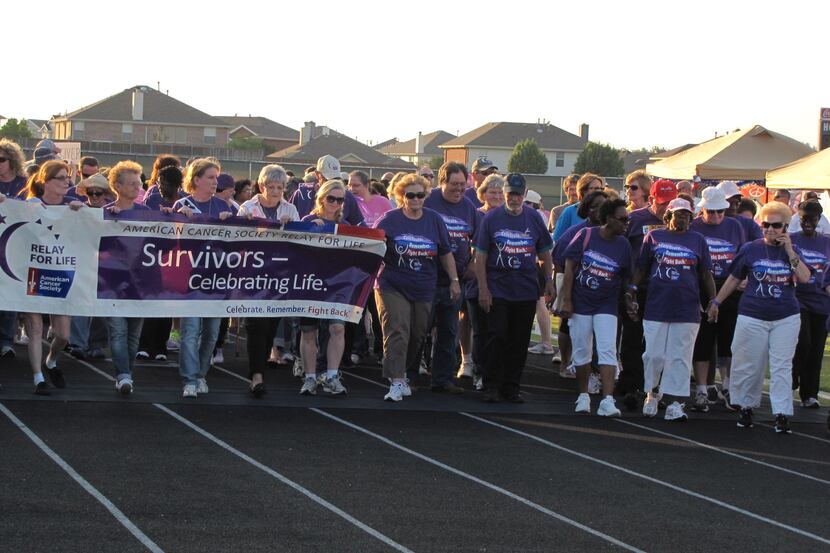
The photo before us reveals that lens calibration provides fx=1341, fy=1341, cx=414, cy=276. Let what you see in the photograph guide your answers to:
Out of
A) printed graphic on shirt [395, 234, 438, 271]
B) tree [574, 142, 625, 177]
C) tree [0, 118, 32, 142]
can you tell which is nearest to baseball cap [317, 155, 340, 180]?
printed graphic on shirt [395, 234, 438, 271]

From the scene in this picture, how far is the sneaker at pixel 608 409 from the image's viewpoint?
11.3m

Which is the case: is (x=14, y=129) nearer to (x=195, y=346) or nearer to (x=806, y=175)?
(x=806, y=175)

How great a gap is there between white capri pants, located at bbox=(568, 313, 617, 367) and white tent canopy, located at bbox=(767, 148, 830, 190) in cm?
946

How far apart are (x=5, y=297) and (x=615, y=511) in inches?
209

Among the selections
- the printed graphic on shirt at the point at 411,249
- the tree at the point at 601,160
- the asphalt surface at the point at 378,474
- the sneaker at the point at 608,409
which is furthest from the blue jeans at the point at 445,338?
the tree at the point at 601,160

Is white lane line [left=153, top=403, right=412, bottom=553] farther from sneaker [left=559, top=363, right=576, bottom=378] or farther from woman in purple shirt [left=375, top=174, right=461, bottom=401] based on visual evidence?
sneaker [left=559, top=363, right=576, bottom=378]

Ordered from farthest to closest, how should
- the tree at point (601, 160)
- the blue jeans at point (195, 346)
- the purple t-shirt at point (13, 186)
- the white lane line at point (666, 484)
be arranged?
the tree at point (601, 160) < the purple t-shirt at point (13, 186) < the blue jeans at point (195, 346) < the white lane line at point (666, 484)

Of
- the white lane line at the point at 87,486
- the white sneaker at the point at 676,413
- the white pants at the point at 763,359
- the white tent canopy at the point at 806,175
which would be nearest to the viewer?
the white lane line at the point at 87,486

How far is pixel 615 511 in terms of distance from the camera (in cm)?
795

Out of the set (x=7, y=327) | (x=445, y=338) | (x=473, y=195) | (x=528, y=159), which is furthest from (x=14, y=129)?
(x=445, y=338)

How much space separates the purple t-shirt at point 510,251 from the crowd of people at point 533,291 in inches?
0.5

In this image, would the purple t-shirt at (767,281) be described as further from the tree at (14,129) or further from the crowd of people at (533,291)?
the tree at (14,129)

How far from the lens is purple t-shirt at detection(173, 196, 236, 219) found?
1118cm

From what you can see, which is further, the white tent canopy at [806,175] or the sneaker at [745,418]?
the white tent canopy at [806,175]
